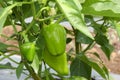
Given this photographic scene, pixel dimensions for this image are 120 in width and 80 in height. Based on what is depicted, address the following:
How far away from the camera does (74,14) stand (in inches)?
28.9

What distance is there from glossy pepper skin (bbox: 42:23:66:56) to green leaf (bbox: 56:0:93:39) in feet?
0.35

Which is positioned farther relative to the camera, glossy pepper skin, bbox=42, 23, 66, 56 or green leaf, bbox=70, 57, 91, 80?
green leaf, bbox=70, 57, 91, 80

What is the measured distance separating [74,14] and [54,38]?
14 cm

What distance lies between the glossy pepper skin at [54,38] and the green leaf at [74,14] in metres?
0.11

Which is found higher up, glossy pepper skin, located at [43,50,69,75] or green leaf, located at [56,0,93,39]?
green leaf, located at [56,0,93,39]

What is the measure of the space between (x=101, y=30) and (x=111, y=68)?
2204 millimetres

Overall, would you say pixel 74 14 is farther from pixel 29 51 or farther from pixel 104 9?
pixel 29 51

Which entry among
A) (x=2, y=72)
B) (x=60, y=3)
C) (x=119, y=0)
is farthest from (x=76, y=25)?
(x=2, y=72)

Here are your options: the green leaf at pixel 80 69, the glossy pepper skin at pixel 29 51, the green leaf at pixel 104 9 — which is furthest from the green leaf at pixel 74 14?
the green leaf at pixel 80 69

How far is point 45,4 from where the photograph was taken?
0.89m

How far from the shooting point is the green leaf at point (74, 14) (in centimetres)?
70

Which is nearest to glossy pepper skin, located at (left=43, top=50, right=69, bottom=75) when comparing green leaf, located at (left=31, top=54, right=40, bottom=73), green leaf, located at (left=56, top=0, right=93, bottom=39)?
green leaf, located at (left=31, top=54, right=40, bottom=73)

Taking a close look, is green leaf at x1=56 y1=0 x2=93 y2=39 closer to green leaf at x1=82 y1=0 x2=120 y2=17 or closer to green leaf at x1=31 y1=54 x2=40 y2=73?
green leaf at x1=82 y1=0 x2=120 y2=17

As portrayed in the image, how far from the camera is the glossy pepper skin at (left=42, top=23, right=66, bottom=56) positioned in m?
0.85
